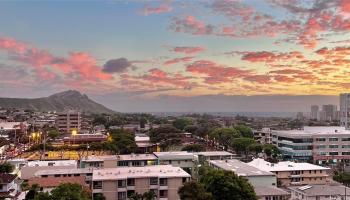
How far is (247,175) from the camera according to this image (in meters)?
29.0

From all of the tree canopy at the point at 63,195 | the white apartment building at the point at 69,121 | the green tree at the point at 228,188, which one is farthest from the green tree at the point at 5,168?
the white apartment building at the point at 69,121

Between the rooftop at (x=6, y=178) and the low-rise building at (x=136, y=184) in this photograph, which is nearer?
the low-rise building at (x=136, y=184)

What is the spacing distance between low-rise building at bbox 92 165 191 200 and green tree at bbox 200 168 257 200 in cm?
321

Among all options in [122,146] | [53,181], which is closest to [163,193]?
A: [53,181]

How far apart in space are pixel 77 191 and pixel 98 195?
5143 millimetres

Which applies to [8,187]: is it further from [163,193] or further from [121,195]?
[163,193]

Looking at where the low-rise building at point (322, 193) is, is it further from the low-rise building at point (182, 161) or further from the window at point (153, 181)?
the low-rise building at point (182, 161)

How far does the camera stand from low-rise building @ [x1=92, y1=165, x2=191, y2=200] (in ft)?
81.8

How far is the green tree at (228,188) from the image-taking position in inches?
878

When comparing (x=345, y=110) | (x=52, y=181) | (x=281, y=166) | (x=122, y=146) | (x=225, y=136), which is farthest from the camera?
(x=345, y=110)

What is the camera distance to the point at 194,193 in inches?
839

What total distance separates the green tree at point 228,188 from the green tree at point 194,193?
117cm

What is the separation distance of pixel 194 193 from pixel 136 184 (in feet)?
17.6

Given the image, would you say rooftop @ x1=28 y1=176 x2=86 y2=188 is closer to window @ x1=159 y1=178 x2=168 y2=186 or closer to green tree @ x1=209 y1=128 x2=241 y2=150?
window @ x1=159 y1=178 x2=168 y2=186
